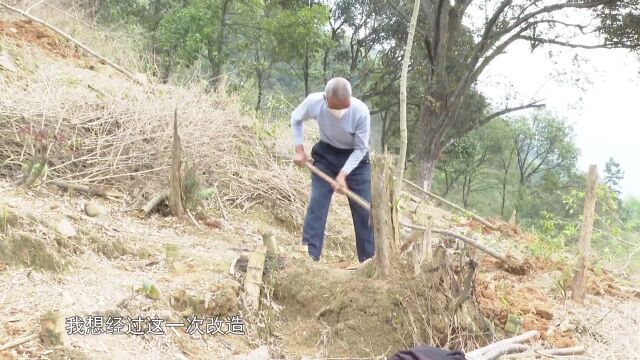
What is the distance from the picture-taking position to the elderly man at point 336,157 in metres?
4.19

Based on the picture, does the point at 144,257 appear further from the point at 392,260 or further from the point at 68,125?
the point at 68,125

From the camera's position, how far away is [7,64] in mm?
5855

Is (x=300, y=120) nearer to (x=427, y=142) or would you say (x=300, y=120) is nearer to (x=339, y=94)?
(x=339, y=94)

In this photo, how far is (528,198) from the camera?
25.5 meters

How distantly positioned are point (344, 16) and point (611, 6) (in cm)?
866

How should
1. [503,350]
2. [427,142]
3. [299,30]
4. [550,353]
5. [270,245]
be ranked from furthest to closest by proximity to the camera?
[427,142] → [299,30] → [270,245] → [550,353] → [503,350]

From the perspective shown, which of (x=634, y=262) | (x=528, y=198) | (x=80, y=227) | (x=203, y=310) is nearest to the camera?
(x=203, y=310)

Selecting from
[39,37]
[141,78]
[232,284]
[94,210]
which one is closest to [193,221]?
[94,210]


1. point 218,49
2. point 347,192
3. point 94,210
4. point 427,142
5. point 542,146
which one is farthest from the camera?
point 542,146

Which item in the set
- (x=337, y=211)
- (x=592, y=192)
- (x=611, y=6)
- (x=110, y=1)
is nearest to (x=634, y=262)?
(x=592, y=192)

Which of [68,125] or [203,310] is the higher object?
[68,125]

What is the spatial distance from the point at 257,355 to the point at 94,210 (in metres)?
2.00

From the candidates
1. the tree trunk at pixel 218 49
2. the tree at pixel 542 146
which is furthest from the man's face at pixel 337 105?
the tree at pixel 542 146

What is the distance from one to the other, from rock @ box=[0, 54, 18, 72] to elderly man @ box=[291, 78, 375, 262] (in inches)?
122
